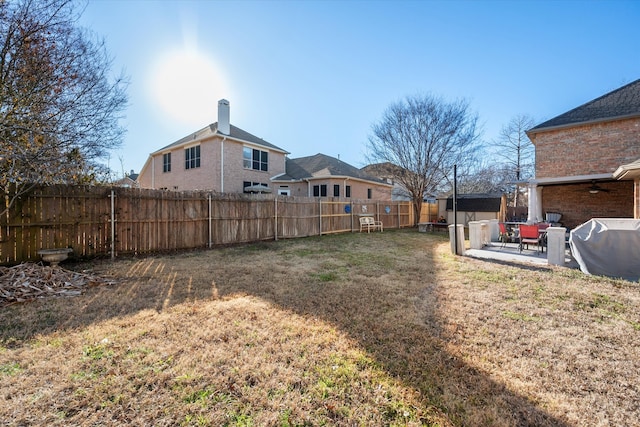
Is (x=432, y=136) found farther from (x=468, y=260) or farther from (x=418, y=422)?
(x=418, y=422)

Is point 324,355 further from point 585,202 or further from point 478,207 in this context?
point 478,207

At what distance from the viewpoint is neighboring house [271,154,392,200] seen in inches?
797

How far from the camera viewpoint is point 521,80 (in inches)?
515

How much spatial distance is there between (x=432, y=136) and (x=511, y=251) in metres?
11.2

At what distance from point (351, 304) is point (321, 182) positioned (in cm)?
1661

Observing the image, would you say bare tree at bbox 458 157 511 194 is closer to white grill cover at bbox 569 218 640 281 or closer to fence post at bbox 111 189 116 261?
white grill cover at bbox 569 218 640 281

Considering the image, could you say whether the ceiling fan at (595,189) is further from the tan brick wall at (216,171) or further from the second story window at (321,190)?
the tan brick wall at (216,171)

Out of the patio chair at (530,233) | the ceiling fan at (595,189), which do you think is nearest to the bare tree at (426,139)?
the ceiling fan at (595,189)

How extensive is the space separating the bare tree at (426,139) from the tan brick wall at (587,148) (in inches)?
227

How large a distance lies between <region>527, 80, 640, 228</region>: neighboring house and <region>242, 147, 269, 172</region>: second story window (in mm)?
16385

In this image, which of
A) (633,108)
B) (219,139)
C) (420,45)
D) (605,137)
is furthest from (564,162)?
(219,139)

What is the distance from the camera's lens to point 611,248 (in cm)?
596

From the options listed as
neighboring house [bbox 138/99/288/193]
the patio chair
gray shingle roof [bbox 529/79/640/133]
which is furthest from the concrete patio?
neighboring house [bbox 138/99/288/193]

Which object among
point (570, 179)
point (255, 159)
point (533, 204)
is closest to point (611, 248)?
point (570, 179)
